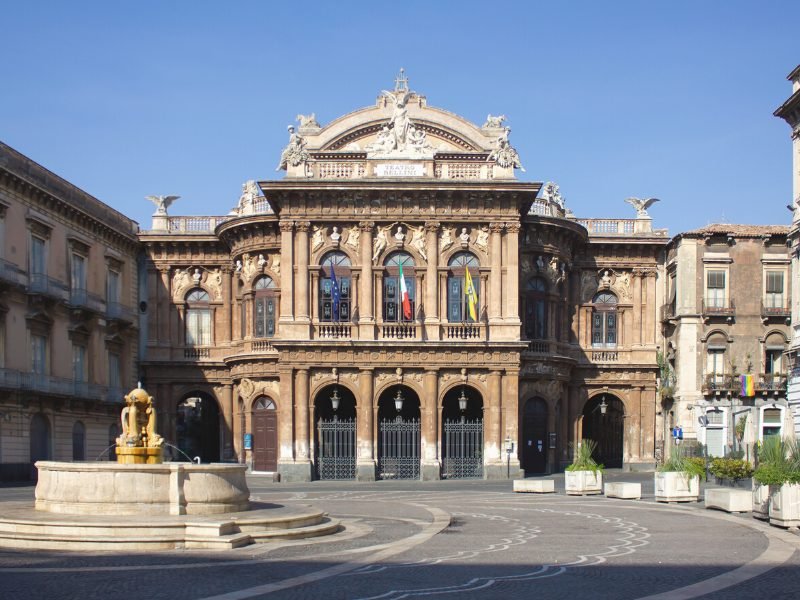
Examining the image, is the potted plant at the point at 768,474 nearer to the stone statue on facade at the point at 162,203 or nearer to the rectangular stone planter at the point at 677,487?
the rectangular stone planter at the point at 677,487

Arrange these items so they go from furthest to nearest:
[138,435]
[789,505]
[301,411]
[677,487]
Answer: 1. [301,411]
2. [677,487]
3. [138,435]
4. [789,505]

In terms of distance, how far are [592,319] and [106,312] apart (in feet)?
74.8

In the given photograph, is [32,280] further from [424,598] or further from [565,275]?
[424,598]

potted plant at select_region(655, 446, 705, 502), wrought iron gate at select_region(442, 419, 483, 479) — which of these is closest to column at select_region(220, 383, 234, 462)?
wrought iron gate at select_region(442, 419, 483, 479)

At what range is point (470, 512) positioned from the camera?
29766 millimetres

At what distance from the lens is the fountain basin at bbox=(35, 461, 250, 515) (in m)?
21.3

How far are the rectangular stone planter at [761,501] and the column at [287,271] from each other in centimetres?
2445

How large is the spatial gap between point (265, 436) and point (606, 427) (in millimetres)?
17470

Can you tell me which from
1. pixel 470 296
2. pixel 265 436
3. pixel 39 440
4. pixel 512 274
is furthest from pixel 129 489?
pixel 265 436

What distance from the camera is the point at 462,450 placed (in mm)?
47594

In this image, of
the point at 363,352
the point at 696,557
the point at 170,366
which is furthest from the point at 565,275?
the point at 696,557

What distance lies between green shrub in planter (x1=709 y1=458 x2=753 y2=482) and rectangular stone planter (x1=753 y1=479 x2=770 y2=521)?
10.7m

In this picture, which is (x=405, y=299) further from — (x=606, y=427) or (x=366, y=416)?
(x=606, y=427)

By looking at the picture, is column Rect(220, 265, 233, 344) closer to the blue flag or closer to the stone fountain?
the blue flag
